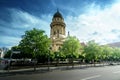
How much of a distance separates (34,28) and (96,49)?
2340cm

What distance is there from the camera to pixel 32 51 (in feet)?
126

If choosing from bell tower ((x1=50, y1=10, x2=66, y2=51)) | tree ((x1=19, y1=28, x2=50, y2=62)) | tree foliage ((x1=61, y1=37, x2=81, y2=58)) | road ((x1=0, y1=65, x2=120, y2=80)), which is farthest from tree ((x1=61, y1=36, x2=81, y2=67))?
bell tower ((x1=50, y1=10, x2=66, y2=51))

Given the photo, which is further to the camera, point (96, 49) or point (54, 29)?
point (54, 29)

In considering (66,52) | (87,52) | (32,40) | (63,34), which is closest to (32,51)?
(32,40)

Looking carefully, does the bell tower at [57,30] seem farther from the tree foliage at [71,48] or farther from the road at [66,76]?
the road at [66,76]

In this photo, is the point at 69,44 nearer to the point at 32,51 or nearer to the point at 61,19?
the point at 32,51

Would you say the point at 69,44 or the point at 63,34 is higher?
the point at 63,34

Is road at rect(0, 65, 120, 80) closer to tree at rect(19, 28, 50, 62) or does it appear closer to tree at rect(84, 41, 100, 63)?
tree at rect(19, 28, 50, 62)

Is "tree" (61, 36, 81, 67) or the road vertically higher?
"tree" (61, 36, 81, 67)

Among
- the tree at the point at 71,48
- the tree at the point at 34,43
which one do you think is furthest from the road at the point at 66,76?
the tree at the point at 71,48

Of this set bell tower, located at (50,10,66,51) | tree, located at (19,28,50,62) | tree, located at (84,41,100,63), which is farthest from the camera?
bell tower, located at (50,10,66,51)

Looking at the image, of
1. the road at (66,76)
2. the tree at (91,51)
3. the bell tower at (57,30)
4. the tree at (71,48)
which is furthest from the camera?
the bell tower at (57,30)

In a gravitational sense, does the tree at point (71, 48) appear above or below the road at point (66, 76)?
above

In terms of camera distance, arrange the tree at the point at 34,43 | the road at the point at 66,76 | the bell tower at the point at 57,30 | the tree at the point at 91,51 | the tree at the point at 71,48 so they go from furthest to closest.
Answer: the bell tower at the point at 57,30 → the tree at the point at 91,51 → the tree at the point at 71,48 → the tree at the point at 34,43 → the road at the point at 66,76
